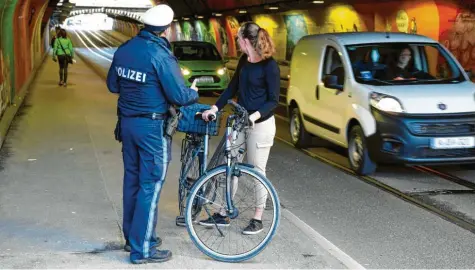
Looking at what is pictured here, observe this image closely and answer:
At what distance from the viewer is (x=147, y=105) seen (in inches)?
185

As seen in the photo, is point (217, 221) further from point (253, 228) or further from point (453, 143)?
point (453, 143)

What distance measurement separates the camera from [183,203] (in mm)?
5660

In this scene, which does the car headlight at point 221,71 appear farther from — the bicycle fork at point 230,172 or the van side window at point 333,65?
the bicycle fork at point 230,172

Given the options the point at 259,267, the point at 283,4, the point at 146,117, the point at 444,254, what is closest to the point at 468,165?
the point at 444,254

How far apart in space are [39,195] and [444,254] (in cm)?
393

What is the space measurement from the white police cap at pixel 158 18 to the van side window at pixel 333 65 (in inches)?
195

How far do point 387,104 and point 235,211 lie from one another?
368 cm

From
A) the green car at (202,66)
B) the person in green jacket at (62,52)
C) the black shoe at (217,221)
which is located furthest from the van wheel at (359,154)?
the person in green jacket at (62,52)

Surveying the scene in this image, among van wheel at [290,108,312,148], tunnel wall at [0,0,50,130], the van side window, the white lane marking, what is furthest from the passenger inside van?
tunnel wall at [0,0,50,130]

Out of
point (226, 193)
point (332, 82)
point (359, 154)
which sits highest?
point (332, 82)

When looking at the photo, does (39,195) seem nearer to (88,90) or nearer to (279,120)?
(279,120)

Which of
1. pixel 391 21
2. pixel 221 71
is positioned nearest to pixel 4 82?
pixel 221 71

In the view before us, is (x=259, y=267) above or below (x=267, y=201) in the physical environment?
below

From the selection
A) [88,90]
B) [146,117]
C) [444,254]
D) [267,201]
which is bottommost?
[88,90]
